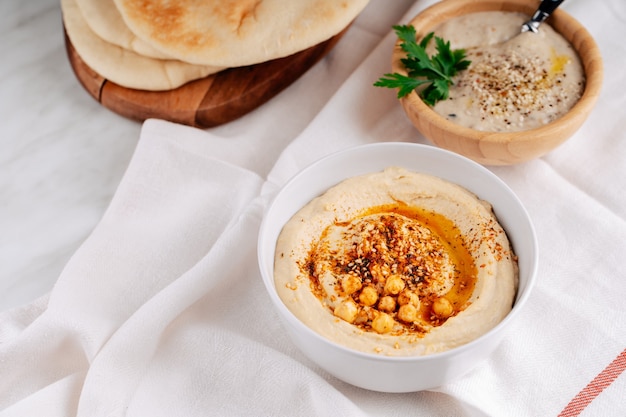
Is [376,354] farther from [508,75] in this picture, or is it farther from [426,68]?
[508,75]

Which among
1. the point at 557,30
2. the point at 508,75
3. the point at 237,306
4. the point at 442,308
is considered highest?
the point at 557,30

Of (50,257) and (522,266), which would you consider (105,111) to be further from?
(522,266)

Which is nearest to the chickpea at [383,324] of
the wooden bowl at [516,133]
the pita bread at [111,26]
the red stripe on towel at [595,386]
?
the red stripe on towel at [595,386]

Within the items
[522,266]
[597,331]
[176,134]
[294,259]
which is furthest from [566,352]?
[176,134]

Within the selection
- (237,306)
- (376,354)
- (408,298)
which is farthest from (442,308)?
(237,306)

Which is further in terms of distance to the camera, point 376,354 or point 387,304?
point 387,304

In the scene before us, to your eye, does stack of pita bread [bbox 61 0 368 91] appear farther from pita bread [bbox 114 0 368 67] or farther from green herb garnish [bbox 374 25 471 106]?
green herb garnish [bbox 374 25 471 106]

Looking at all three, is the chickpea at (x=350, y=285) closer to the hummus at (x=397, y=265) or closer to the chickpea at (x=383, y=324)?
the hummus at (x=397, y=265)
